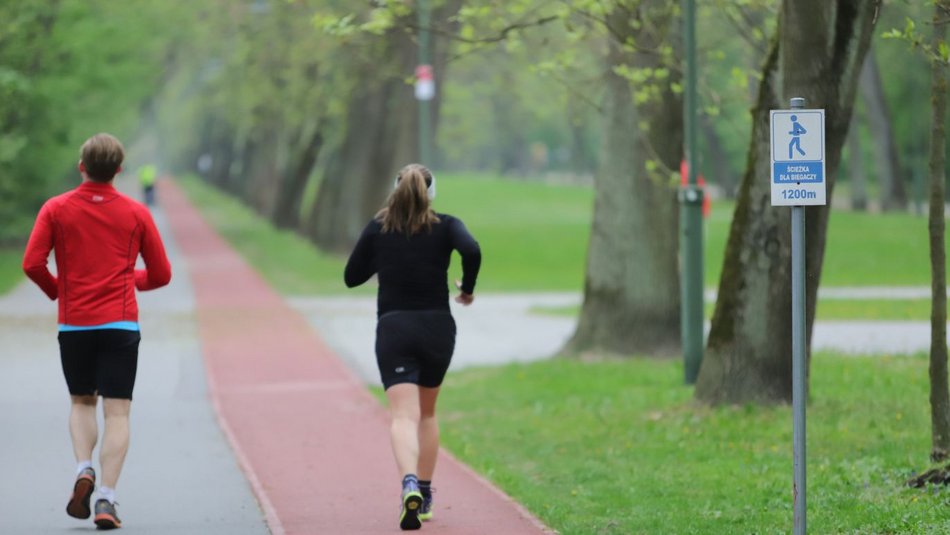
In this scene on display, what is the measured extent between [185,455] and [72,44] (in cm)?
2010

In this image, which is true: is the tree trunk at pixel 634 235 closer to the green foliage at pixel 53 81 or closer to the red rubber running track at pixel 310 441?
the red rubber running track at pixel 310 441

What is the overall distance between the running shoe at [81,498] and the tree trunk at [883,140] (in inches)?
1592

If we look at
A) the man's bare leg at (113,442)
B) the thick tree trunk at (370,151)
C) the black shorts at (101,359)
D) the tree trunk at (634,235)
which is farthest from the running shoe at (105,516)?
the thick tree trunk at (370,151)

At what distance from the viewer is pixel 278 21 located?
34.8m

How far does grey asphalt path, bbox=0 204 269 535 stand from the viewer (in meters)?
8.62

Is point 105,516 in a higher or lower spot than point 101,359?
lower

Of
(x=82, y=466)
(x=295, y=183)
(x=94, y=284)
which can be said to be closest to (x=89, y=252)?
(x=94, y=284)

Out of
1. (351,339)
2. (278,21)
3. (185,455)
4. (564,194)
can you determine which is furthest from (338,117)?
(564,194)

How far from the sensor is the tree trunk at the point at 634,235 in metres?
16.6

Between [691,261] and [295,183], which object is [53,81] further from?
[691,261]

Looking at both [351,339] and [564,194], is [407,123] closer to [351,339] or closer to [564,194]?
[351,339]

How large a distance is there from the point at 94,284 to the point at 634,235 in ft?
31.2

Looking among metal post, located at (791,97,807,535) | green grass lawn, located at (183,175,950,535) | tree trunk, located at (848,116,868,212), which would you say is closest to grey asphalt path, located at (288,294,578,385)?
green grass lawn, located at (183,175,950,535)

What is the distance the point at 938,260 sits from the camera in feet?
30.2
